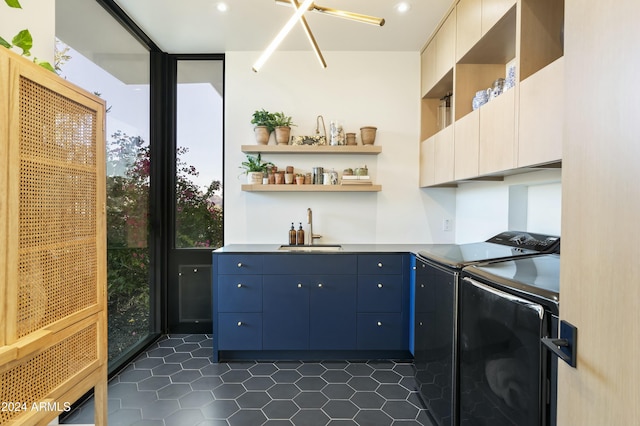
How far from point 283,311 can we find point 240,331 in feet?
1.27

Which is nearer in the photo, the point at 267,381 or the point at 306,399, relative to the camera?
the point at 306,399

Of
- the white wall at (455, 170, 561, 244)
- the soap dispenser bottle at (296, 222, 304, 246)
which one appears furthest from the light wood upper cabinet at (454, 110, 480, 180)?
the soap dispenser bottle at (296, 222, 304, 246)

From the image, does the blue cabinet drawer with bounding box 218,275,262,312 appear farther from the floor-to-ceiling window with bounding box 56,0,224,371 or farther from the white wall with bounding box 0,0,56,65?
the white wall with bounding box 0,0,56,65

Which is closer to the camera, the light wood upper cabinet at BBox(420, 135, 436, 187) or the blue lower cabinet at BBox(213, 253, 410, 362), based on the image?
the blue lower cabinet at BBox(213, 253, 410, 362)

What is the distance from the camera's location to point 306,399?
206 centimetres

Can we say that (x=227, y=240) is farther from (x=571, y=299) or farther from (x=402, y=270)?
(x=571, y=299)

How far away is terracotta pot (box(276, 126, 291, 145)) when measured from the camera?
295cm

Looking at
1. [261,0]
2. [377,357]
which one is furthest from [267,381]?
[261,0]

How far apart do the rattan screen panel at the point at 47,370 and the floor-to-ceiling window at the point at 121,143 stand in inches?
43.3

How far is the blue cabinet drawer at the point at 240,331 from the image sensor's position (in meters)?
2.55

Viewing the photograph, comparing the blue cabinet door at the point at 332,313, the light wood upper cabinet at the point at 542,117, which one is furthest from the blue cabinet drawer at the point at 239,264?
the light wood upper cabinet at the point at 542,117

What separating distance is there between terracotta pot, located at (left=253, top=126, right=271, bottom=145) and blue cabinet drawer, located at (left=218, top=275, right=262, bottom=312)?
126 centimetres

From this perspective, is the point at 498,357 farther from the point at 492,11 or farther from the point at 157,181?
the point at 157,181

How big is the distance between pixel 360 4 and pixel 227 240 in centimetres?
233
